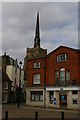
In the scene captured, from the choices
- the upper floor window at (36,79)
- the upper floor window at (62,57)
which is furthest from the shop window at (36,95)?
the upper floor window at (62,57)

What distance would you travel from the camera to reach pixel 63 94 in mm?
40656

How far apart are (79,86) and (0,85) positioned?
2181cm

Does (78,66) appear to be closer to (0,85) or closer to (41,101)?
(41,101)

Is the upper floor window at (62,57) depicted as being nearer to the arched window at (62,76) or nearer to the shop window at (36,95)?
the arched window at (62,76)

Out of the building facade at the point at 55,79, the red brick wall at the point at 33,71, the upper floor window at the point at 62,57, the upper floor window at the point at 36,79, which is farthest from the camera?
the upper floor window at the point at 36,79

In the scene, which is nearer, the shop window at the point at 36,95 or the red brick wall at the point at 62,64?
the red brick wall at the point at 62,64

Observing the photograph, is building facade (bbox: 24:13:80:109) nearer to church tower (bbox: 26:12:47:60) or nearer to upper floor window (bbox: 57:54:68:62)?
upper floor window (bbox: 57:54:68:62)

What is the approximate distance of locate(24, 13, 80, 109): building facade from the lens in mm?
39812

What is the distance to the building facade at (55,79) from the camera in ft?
131

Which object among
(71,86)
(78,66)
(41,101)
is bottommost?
(41,101)

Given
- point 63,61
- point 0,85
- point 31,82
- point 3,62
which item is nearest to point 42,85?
point 31,82

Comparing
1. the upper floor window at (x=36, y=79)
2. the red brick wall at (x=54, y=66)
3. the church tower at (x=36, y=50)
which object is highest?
→ the church tower at (x=36, y=50)

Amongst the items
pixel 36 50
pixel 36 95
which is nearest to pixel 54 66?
pixel 36 95

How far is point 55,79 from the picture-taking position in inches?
1678
